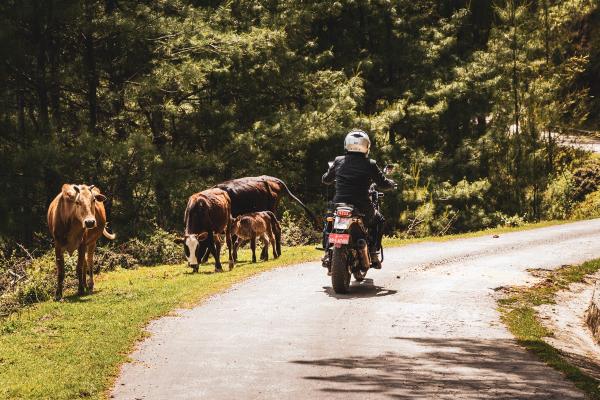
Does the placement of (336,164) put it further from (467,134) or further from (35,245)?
(467,134)

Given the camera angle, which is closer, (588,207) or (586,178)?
(588,207)

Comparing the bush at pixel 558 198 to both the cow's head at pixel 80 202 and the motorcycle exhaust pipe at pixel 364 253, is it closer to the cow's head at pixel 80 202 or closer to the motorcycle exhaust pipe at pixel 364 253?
the motorcycle exhaust pipe at pixel 364 253

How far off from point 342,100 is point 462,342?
23.3 meters

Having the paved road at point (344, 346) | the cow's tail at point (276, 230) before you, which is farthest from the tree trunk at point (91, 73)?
the paved road at point (344, 346)

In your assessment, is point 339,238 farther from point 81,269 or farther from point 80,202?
point 81,269

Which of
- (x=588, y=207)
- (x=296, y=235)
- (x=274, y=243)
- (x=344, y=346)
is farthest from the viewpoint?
(x=588, y=207)

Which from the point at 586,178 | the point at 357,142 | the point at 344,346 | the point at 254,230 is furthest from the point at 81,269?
the point at 586,178

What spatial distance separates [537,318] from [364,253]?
2.95 meters

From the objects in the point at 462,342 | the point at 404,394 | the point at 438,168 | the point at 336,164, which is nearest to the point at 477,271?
the point at 336,164

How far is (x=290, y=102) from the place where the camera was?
36000mm

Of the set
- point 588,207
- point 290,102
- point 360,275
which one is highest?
point 290,102

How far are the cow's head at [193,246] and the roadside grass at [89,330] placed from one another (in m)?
0.30

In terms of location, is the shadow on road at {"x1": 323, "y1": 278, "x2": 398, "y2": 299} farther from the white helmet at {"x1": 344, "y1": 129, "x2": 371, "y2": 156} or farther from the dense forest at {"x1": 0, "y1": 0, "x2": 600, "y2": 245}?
the dense forest at {"x1": 0, "y1": 0, "x2": 600, "y2": 245}

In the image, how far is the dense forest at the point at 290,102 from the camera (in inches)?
1087
